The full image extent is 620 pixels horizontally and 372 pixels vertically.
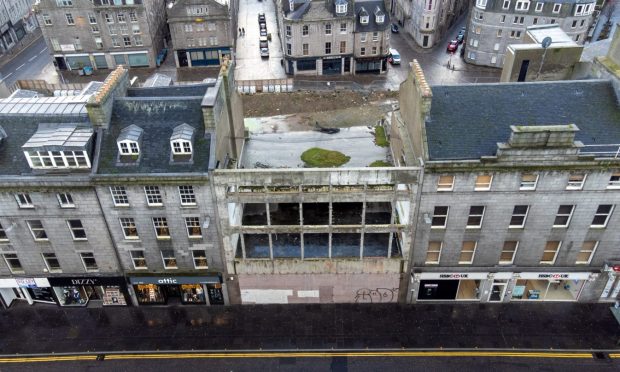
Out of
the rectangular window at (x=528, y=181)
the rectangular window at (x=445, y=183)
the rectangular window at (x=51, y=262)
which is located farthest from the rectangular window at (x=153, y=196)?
the rectangular window at (x=528, y=181)

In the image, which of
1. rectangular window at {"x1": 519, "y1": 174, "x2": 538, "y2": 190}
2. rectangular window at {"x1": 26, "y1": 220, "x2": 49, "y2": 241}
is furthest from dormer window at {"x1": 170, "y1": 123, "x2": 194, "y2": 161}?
rectangular window at {"x1": 519, "y1": 174, "x2": 538, "y2": 190}

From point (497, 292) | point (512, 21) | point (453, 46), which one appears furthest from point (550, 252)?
point (453, 46)

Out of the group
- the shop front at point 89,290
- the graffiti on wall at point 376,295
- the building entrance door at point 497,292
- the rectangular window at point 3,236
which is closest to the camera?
the rectangular window at point 3,236

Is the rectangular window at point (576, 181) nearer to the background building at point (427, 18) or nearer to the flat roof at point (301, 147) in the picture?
the flat roof at point (301, 147)

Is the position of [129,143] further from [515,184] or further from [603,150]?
[603,150]

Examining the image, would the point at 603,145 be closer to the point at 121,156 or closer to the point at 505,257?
the point at 505,257

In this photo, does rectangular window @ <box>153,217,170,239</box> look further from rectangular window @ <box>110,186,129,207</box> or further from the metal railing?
the metal railing
